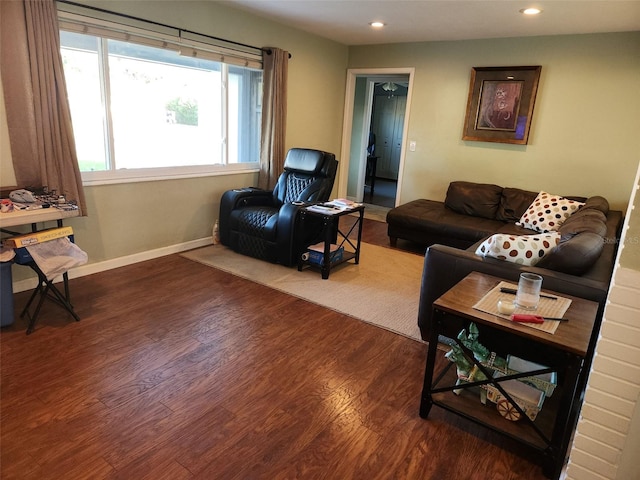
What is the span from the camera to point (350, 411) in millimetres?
2031

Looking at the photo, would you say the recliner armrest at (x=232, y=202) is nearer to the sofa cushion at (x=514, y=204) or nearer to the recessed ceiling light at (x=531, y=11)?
the sofa cushion at (x=514, y=204)

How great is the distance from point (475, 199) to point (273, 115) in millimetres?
2469

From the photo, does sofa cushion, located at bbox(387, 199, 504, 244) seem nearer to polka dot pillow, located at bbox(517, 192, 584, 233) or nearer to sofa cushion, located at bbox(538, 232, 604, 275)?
polka dot pillow, located at bbox(517, 192, 584, 233)

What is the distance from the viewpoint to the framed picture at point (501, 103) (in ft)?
15.4

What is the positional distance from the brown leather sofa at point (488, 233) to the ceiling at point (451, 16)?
5.37 ft

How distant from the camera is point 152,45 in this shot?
3557mm

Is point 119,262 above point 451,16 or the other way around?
the other way around

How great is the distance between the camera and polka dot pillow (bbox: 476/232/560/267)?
7.48ft

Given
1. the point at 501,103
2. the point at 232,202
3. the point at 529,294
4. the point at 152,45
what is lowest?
the point at 232,202

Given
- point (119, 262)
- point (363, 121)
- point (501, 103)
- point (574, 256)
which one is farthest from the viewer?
point (363, 121)

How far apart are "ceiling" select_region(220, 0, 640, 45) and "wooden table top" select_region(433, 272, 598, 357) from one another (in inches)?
105

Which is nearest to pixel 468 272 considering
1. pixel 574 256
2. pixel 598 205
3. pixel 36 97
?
pixel 574 256

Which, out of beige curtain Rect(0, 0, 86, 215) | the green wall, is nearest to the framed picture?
the green wall

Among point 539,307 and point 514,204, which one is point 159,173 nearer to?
point 539,307
